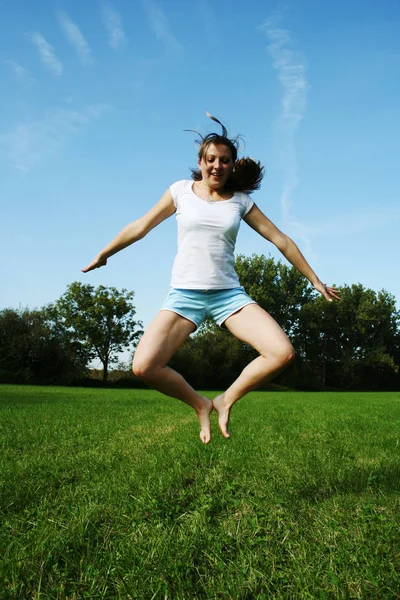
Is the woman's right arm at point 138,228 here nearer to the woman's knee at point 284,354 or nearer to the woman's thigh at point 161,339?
the woman's thigh at point 161,339

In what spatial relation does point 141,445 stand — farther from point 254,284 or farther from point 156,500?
point 254,284

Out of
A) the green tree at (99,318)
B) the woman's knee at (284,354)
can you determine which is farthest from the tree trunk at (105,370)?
the woman's knee at (284,354)

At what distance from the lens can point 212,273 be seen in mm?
4676

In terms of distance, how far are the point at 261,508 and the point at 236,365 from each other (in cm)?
5267

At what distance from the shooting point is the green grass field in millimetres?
3109

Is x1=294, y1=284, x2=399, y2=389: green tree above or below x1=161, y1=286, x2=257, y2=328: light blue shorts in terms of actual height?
above

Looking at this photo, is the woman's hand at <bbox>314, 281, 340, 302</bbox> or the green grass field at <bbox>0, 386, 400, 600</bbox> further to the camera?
the woman's hand at <bbox>314, 281, 340, 302</bbox>

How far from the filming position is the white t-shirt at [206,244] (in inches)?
184

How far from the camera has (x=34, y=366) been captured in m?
50.2

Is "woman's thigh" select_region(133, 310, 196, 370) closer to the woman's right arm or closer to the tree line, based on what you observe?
the woman's right arm

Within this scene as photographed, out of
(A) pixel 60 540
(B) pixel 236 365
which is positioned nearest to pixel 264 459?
(A) pixel 60 540

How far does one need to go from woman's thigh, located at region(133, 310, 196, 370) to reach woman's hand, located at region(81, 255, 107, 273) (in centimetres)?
91

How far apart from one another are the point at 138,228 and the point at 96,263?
0.51 metres

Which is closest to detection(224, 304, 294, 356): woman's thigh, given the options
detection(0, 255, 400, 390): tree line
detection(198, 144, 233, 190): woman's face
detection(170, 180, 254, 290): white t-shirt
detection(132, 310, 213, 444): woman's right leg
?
detection(170, 180, 254, 290): white t-shirt
